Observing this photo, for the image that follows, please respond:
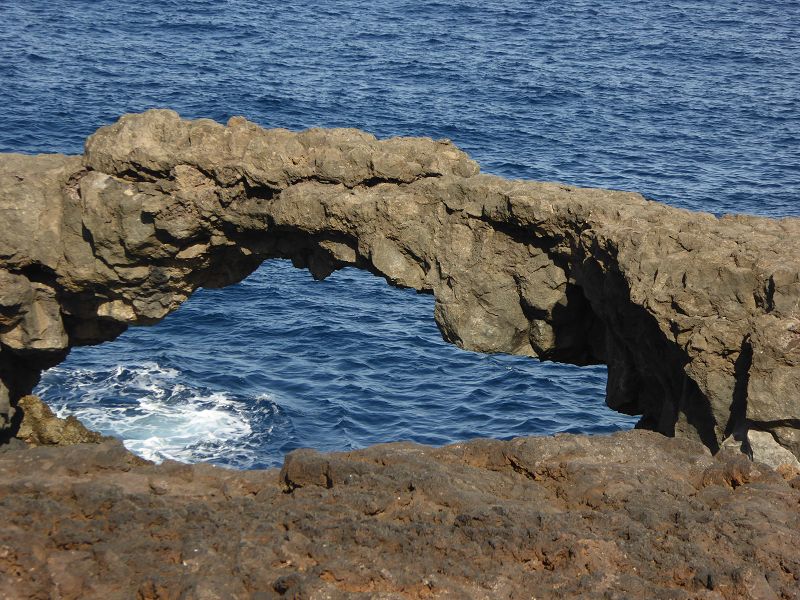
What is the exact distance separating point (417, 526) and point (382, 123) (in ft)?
146

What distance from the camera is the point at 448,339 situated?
63.1ft

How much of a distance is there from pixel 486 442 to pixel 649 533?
117 inches

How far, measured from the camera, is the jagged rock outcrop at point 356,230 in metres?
17.5

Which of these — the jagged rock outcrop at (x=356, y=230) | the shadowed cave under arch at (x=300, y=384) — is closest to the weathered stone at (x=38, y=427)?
the jagged rock outcrop at (x=356, y=230)

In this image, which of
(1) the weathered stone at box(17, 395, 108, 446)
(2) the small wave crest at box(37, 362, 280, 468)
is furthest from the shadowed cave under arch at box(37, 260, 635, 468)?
(1) the weathered stone at box(17, 395, 108, 446)

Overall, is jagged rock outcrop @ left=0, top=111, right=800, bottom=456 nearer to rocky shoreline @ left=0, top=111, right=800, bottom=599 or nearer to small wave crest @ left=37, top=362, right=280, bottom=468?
rocky shoreline @ left=0, top=111, right=800, bottom=599

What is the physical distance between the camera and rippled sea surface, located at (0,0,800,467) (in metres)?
32.5

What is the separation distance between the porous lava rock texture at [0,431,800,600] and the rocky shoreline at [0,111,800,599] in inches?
1.3

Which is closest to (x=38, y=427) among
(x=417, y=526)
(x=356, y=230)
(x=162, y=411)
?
(x=162, y=411)

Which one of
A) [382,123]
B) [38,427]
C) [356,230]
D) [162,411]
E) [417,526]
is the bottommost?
[162,411]

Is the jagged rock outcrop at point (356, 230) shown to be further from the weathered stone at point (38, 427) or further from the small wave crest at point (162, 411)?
the small wave crest at point (162, 411)

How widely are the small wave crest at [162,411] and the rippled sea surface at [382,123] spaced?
81 millimetres

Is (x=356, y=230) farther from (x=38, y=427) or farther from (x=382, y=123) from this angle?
(x=382, y=123)

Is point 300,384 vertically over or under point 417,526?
under
